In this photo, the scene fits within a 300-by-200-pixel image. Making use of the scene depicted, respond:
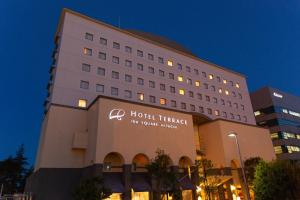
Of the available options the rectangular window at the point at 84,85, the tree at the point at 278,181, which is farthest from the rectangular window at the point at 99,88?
the tree at the point at 278,181

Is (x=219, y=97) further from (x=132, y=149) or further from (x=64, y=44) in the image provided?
(x=64, y=44)

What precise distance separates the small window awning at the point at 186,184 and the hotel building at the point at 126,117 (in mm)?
144

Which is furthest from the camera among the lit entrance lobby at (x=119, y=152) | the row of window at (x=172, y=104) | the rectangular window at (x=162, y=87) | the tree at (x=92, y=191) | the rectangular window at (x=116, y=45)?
the rectangular window at (x=162, y=87)

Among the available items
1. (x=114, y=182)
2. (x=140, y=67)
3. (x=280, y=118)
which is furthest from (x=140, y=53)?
(x=280, y=118)

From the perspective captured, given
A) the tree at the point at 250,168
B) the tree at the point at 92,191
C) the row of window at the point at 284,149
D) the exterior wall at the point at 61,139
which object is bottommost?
the tree at the point at 92,191

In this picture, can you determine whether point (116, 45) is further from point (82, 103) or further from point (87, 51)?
point (82, 103)

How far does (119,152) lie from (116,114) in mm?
4415

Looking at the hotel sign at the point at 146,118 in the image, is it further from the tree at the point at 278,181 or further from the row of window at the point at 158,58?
the row of window at the point at 158,58

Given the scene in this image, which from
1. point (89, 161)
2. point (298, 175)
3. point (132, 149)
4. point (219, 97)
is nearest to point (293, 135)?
point (219, 97)

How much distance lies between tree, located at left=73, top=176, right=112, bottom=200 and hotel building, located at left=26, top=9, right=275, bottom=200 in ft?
9.70

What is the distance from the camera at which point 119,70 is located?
36625 millimetres

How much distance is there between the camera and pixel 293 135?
66.6 m

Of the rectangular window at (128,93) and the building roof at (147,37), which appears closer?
the rectangular window at (128,93)

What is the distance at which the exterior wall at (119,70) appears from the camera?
31872 millimetres
